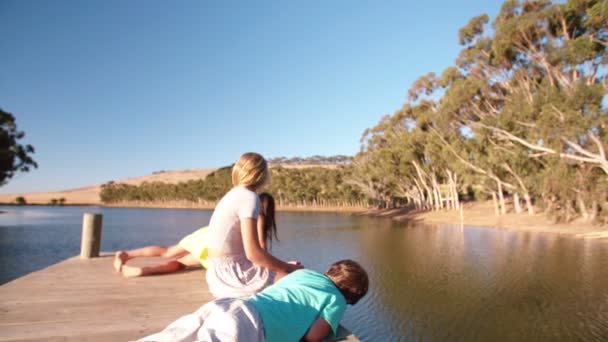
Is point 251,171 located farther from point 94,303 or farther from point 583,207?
point 583,207

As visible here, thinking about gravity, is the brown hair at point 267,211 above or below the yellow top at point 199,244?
above

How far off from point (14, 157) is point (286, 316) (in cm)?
3729

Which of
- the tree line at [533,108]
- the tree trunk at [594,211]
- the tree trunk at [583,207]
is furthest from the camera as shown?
the tree trunk at [583,207]

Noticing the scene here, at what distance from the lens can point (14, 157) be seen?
32.1 m

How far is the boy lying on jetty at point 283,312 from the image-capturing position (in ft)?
6.66

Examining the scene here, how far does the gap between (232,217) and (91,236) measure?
517cm

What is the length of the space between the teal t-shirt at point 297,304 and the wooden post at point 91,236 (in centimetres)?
560

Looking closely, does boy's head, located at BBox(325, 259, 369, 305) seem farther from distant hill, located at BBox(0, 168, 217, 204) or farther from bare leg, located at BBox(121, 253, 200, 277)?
distant hill, located at BBox(0, 168, 217, 204)

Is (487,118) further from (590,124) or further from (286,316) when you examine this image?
(286,316)

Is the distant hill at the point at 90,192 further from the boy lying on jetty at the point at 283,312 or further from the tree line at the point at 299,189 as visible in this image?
the boy lying on jetty at the point at 283,312

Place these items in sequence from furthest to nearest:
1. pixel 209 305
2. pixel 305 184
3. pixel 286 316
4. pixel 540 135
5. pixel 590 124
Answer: pixel 305 184 → pixel 540 135 → pixel 590 124 → pixel 286 316 → pixel 209 305

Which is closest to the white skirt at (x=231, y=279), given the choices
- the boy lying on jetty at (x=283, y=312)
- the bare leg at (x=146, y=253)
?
the boy lying on jetty at (x=283, y=312)

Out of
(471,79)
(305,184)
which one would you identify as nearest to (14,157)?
(471,79)

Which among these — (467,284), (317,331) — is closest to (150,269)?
(317,331)
